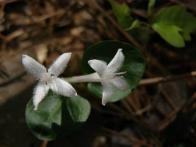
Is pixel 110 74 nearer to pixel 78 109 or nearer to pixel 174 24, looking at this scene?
pixel 78 109

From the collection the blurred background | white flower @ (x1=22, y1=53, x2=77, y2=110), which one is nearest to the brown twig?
the blurred background

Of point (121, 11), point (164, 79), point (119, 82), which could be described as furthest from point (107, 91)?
point (164, 79)

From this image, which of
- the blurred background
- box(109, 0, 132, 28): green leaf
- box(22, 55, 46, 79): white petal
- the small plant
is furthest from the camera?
the blurred background

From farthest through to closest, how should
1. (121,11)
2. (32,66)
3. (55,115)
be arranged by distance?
(121,11) < (55,115) < (32,66)

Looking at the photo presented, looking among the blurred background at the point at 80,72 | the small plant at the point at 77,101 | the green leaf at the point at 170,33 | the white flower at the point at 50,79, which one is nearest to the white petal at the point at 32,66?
the white flower at the point at 50,79

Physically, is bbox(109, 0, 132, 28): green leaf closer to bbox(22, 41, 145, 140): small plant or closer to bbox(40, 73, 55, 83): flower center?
bbox(22, 41, 145, 140): small plant

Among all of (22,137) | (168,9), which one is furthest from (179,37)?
(22,137)
